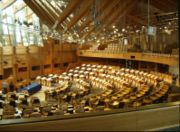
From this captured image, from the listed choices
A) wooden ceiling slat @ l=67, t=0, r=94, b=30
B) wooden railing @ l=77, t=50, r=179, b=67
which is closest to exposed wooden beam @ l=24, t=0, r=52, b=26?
wooden ceiling slat @ l=67, t=0, r=94, b=30

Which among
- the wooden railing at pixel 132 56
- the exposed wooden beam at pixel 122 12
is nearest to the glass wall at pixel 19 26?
the wooden railing at pixel 132 56

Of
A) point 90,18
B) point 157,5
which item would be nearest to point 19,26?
point 90,18

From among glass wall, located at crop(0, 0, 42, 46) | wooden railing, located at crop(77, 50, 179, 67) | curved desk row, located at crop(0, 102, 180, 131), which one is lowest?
wooden railing, located at crop(77, 50, 179, 67)

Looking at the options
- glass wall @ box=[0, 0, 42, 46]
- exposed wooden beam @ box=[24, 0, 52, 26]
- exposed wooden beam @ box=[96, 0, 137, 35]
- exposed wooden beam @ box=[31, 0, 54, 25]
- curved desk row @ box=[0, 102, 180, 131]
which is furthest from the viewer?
glass wall @ box=[0, 0, 42, 46]

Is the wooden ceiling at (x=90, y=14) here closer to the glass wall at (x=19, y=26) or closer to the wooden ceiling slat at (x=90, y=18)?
the wooden ceiling slat at (x=90, y=18)

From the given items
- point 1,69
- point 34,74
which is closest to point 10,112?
point 1,69

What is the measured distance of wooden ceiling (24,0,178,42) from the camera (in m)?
20.8

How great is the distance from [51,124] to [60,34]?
23.3 metres

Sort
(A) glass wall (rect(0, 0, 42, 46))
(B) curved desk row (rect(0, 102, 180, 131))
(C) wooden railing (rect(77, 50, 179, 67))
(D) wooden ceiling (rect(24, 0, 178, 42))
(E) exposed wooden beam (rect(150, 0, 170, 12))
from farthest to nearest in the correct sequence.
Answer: (A) glass wall (rect(0, 0, 42, 46))
(E) exposed wooden beam (rect(150, 0, 170, 12))
(D) wooden ceiling (rect(24, 0, 178, 42))
(C) wooden railing (rect(77, 50, 179, 67))
(B) curved desk row (rect(0, 102, 180, 131))

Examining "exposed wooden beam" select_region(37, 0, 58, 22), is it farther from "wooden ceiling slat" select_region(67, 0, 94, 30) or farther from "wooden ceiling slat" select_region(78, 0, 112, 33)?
"wooden ceiling slat" select_region(78, 0, 112, 33)

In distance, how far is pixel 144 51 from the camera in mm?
23156

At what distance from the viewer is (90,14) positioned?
21484 millimetres

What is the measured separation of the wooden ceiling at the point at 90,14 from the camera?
2081 cm

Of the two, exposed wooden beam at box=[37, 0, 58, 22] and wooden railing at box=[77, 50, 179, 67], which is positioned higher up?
exposed wooden beam at box=[37, 0, 58, 22]
